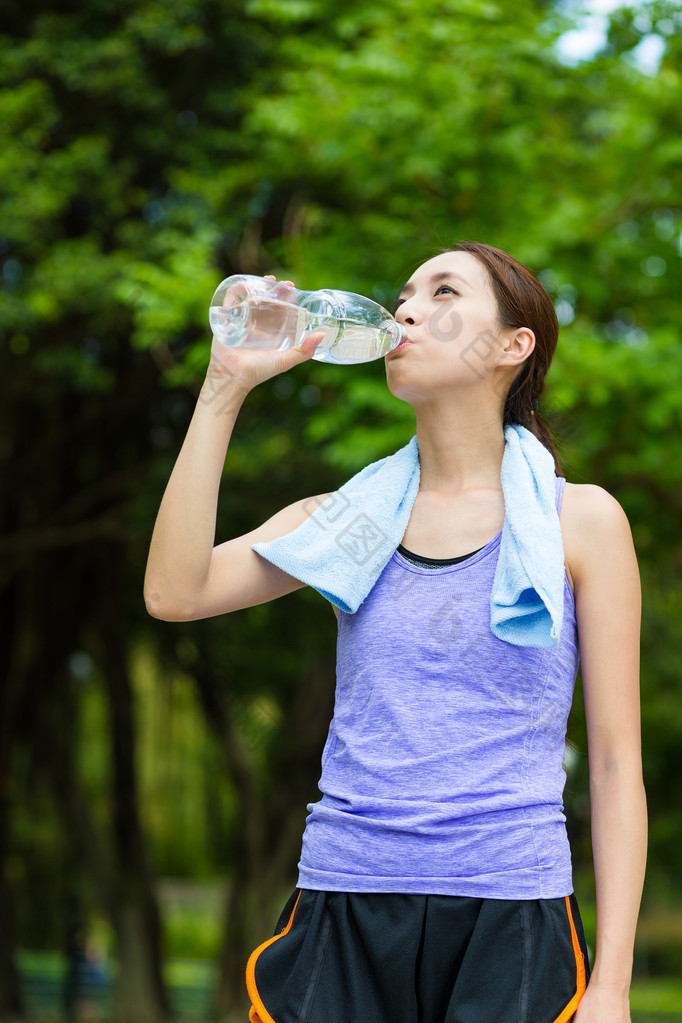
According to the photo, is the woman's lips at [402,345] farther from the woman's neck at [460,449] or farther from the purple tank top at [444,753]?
the purple tank top at [444,753]

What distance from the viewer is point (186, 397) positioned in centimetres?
652

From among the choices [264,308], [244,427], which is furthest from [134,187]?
[264,308]

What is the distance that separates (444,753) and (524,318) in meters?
0.62

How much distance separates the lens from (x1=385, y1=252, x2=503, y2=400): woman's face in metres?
1.37

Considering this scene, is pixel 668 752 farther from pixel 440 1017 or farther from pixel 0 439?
pixel 440 1017

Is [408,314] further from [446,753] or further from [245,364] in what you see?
[446,753]

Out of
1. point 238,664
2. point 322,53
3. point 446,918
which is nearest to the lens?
point 446,918

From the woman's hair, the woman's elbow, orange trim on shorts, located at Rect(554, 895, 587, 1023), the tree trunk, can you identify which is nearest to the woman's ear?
the woman's hair

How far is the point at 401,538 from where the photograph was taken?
1369 millimetres

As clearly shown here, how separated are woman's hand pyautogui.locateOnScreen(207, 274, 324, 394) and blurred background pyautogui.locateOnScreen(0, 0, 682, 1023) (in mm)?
670

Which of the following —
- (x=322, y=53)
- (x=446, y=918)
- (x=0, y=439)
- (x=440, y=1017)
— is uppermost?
(x=322, y=53)

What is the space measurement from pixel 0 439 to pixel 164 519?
5715mm

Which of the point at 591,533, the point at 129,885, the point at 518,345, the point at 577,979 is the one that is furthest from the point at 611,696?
the point at 129,885

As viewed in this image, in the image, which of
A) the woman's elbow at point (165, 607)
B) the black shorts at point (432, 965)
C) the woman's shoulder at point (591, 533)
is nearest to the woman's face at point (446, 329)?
the woman's shoulder at point (591, 533)
